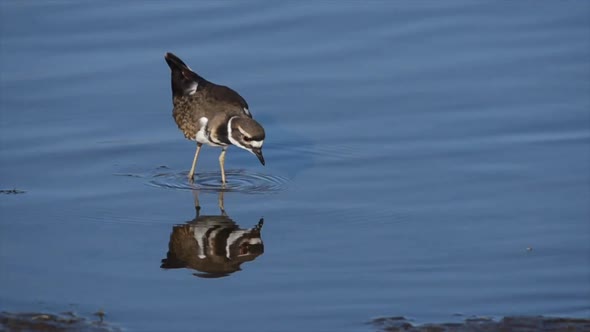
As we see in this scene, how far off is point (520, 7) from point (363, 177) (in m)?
5.59

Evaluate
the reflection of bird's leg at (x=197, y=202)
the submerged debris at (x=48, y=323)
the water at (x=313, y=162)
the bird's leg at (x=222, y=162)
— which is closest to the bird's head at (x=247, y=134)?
the bird's leg at (x=222, y=162)

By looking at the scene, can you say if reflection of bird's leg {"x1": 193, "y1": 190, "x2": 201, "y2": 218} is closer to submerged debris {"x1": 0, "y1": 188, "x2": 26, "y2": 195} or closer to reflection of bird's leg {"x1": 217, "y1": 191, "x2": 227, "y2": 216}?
reflection of bird's leg {"x1": 217, "y1": 191, "x2": 227, "y2": 216}

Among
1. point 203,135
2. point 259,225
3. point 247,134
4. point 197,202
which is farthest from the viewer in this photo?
point 203,135

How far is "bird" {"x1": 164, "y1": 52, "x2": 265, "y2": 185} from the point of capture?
1208 cm

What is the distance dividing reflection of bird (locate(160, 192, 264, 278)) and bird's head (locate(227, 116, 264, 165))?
1.16 m

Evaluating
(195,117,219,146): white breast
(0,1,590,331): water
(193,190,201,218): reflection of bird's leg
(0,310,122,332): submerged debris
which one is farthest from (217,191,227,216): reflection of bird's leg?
(0,310,122,332): submerged debris

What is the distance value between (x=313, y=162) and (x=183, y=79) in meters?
1.79

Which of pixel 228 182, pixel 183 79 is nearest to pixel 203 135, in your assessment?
pixel 228 182

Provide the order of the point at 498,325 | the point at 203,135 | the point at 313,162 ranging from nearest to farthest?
the point at 498,325
the point at 313,162
the point at 203,135

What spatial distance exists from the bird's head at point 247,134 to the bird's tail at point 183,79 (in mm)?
961

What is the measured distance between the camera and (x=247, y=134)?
12.0 meters

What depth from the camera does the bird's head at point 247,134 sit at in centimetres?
1194

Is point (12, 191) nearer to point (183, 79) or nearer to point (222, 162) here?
point (222, 162)

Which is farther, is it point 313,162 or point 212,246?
point 313,162
